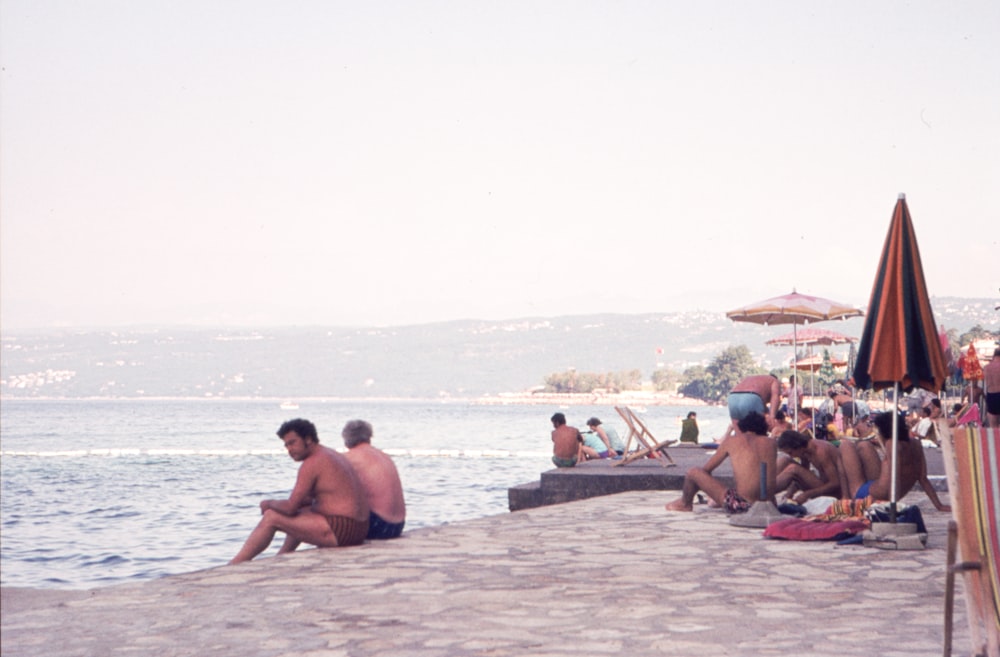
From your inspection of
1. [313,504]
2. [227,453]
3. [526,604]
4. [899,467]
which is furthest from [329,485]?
[227,453]

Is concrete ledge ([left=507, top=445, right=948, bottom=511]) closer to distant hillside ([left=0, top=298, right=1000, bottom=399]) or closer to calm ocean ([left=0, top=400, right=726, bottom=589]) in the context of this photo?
calm ocean ([left=0, top=400, right=726, bottom=589])

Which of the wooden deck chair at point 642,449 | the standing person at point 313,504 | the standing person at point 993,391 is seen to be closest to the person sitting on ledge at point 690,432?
the wooden deck chair at point 642,449

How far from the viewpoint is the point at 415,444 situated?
65.4 meters

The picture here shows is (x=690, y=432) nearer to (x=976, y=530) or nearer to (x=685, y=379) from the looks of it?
(x=976, y=530)

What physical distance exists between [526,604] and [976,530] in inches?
88.4

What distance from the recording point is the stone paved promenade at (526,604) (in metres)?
4.61

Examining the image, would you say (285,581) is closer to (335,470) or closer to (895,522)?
(335,470)

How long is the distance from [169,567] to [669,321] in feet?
601

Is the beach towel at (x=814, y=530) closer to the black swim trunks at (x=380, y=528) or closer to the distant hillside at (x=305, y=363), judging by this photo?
the black swim trunks at (x=380, y=528)

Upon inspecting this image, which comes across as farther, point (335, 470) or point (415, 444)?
point (415, 444)

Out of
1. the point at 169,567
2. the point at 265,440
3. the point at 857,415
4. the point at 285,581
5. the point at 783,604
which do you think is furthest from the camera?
the point at 265,440

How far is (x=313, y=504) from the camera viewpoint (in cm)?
754

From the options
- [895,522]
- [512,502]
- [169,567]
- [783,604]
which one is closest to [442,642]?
[783,604]

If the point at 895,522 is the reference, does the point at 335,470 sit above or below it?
above
